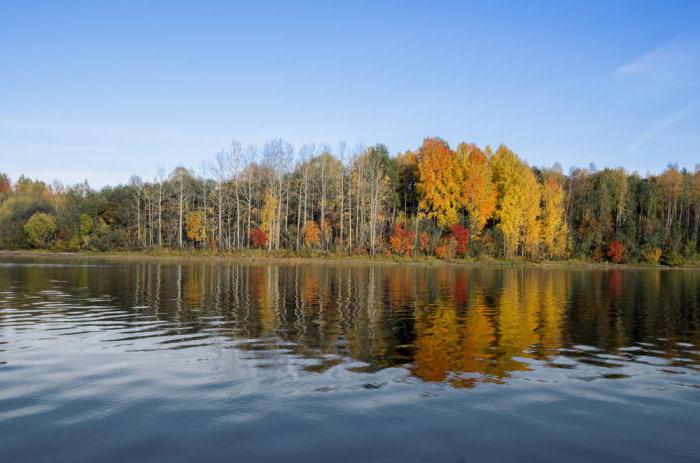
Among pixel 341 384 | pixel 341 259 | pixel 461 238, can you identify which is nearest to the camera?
pixel 341 384

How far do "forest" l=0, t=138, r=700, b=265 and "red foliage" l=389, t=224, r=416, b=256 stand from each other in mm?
161

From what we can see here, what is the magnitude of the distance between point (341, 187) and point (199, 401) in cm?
7791

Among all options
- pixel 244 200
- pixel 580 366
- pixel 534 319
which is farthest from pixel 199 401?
pixel 244 200

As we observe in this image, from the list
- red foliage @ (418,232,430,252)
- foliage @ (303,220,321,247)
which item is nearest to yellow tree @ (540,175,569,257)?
red foliage @ (418,232,430,252)

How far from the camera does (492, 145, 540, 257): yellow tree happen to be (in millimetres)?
85312

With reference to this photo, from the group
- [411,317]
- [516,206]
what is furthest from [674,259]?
[411,317]

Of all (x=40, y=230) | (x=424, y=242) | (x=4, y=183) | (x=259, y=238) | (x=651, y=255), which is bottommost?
(x=651, y=255)

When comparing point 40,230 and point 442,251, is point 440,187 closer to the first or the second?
point 442,251

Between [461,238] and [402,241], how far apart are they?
9.17 m

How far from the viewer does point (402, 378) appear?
13242 millimetres

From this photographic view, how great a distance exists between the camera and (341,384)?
1253 centimetres

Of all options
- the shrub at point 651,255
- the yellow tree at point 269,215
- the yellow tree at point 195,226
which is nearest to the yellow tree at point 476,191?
the shrub at point 651,255

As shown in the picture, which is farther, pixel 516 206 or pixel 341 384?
pixel 516 206

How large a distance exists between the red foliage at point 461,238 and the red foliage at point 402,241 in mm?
6561
